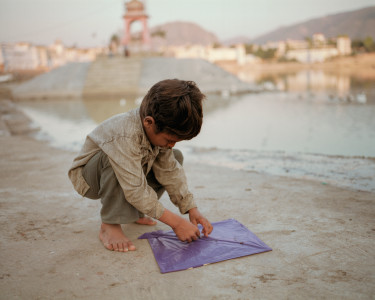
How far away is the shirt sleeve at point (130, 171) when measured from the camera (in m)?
1.31

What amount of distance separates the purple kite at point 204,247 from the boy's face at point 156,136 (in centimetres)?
45

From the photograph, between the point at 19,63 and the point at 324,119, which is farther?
the point at 19,63

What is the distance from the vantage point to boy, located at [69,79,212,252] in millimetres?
1236

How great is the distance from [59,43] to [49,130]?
7424 centimetres

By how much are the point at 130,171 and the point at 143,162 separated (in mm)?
141

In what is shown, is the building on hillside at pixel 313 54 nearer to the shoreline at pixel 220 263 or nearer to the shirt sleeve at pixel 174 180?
the shoreline at pixel 220 263

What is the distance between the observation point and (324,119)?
6117 mm

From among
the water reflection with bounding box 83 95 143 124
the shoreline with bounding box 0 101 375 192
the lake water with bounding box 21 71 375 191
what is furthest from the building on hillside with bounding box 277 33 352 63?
the shoreline with bounding box 0 101 375 192

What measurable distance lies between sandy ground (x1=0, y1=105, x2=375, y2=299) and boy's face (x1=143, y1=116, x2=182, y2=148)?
47cm

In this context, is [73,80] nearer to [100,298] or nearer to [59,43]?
[100,298]

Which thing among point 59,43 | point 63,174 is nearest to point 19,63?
point 59,43

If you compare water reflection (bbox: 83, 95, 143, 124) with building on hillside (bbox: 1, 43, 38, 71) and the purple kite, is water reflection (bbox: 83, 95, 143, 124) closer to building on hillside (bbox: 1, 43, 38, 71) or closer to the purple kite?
the purple kite

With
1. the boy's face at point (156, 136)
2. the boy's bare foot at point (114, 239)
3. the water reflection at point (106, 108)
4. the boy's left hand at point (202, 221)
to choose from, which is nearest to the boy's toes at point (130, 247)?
the boy's bare foot at point (114, 239)

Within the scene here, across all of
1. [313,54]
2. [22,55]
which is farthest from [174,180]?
[313,54]
